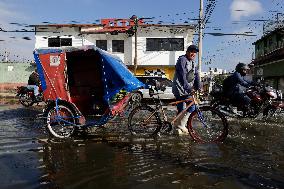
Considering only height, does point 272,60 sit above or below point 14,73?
above

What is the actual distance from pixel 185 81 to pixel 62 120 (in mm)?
2744

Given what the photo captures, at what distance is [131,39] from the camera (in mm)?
34875

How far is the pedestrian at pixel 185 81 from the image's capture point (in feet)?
24.2

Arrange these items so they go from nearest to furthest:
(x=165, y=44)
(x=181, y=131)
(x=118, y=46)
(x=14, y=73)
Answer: (x=181, y=131) → (x=165, y=44) → (x=118, y=46) → (x=14, y=73)

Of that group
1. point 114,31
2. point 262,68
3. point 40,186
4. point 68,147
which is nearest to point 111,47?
point 114,31

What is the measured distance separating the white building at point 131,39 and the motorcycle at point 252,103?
23.2 meters

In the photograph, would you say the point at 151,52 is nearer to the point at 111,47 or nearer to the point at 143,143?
the point at 111,47

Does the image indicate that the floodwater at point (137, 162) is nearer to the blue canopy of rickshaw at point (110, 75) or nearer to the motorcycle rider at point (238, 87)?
the blue canopy of rickshaw at point (110, 75)

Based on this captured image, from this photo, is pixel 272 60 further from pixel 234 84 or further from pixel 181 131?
pixel 181 131

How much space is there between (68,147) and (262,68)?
3292cm

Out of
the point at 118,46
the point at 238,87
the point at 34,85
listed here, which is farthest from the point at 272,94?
the point at 118,46

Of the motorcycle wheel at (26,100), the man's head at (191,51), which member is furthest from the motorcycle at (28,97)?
the man's head at (191,51)

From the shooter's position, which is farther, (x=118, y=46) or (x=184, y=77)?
(x=118, y=46)

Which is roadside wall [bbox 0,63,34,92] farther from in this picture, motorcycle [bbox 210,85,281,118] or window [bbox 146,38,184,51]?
motorcycle [bbox 210,85,281,118]
